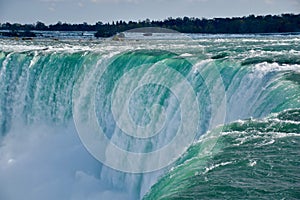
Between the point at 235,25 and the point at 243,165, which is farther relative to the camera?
the point at 235,25

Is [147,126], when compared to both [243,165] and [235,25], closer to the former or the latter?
[243,165]

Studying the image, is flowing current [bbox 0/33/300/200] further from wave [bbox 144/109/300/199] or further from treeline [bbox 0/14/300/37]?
treeline [bbox 0/14/300/37]

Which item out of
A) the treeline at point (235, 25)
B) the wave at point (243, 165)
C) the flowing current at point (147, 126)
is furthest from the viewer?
the treeline at point (235, 25)

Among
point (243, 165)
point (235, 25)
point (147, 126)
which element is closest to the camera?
point (243, 165)

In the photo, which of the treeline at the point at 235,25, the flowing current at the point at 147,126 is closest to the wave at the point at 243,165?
the flowing current at the point at 147,126

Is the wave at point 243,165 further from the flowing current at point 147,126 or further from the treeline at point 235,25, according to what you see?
the treeline at point 235,25

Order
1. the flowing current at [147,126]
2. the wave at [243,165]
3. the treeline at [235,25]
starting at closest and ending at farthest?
the wave at [243,165] → the flowing current at [147,126] → the treeline at [235,25]

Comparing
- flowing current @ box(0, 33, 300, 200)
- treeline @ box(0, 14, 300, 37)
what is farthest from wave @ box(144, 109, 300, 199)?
treeline @ box(0, 14, 300, 37)

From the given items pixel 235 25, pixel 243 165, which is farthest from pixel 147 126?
pixel 235 25

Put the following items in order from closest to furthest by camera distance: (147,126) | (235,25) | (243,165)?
1. (243,165)
2. (147,126)
3. (235,25)
